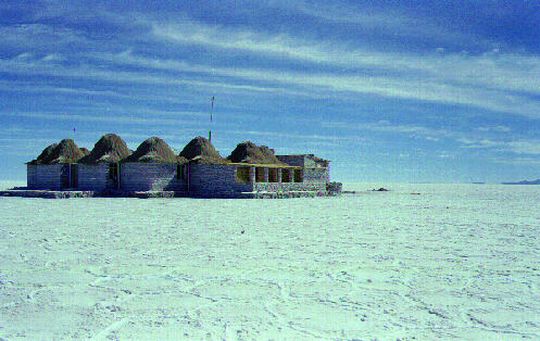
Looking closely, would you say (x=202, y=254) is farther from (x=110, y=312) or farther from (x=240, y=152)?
(x=240, y=152)

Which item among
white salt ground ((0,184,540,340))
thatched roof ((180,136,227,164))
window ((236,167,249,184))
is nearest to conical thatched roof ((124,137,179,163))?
thatched roof ((180,136,227,164))

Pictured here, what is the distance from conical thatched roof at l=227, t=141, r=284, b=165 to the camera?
32.8m

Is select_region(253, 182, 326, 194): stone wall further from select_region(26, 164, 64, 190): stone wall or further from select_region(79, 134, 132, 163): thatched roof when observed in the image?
select_region(26, 164, 64, 190): stone wall

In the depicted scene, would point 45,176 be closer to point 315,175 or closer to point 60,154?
point 60,154

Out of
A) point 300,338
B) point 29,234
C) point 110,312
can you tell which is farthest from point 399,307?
point 29,234

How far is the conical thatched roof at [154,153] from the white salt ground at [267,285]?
17.8 m

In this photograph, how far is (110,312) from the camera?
A: 5.34 m

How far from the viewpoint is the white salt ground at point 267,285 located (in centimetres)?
487

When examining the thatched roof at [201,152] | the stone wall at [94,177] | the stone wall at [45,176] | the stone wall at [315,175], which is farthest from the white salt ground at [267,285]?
the stone wall at [315,175]

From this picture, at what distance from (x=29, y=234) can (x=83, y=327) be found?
7727 millimetres

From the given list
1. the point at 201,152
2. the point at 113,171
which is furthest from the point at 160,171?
the point at 113,171

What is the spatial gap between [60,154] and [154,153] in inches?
313

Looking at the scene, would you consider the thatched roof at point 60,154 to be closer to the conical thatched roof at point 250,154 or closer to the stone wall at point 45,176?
the stone wall at point 45,176

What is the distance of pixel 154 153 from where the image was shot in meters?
30.5
